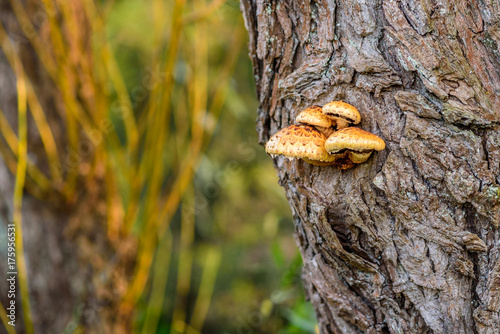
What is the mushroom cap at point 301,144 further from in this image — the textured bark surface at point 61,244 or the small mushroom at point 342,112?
the textured bark surface at point 61,244

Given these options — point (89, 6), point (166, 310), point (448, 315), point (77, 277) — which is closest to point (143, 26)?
point (89, 6)

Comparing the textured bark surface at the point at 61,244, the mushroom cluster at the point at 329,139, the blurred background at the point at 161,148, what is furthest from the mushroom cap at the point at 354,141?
the textured bark surface at the point at 61,244

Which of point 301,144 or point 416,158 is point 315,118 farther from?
point 416,158

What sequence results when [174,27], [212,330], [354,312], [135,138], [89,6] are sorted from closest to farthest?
[354,312]
[174,27]
[89,6]
[135,138]
[212,330]

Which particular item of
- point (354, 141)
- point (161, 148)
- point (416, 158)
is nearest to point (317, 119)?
point (354, 141)

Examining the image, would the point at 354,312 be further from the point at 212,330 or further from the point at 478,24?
the point at 212,330

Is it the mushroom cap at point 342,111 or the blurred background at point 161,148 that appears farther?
the blurred background at point 161,148
